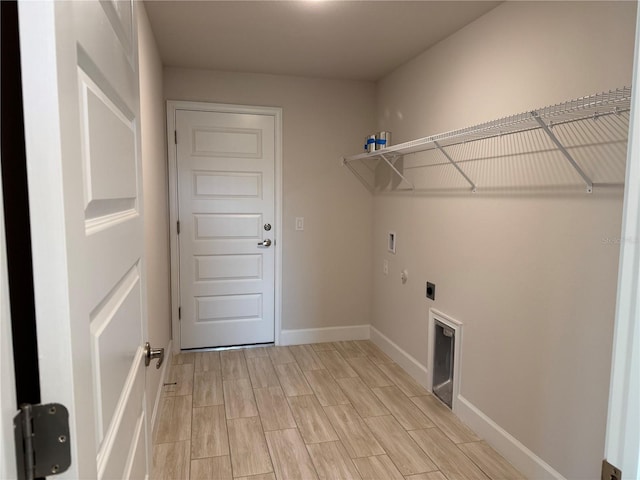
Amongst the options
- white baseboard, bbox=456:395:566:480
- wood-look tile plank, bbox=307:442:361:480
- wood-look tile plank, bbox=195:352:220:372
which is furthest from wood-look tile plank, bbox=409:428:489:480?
wood-look tile plank, bbox=195:352:220:372

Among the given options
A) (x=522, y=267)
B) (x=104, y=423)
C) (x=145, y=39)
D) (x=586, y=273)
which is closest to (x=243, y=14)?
(x=145, y=39)

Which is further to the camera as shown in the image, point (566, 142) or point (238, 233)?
point (238, 233)

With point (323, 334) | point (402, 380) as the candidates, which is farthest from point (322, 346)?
point (402, 380)

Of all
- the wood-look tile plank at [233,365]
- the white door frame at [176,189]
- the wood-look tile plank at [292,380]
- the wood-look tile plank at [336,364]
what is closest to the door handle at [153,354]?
the wood-look tile plank at [292,380]

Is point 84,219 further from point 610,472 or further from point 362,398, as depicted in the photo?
point 362,398

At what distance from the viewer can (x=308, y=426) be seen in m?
2.58

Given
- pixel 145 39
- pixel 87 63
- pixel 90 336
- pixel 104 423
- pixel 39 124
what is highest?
pixel 145 39

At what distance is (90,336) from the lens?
23.8 inches

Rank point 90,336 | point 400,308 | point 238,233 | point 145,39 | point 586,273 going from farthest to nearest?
point 238,233 < point 400,308 < point 145,39 < point 586,273 < point 90,336

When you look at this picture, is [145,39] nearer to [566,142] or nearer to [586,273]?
[566,142]

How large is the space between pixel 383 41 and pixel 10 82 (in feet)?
9.22

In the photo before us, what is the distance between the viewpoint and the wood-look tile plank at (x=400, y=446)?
219 cm

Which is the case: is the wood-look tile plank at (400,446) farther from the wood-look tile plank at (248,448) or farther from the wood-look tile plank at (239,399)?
the wood-look tile plank at (239,399)

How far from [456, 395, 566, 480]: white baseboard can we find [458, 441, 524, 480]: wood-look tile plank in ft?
0.10
